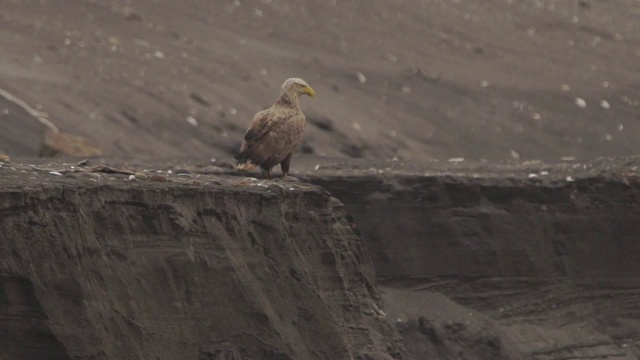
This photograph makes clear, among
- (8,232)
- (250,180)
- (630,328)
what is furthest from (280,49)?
(8,232)

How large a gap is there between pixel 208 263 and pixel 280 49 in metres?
20.9

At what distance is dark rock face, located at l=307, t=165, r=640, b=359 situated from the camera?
17.5m

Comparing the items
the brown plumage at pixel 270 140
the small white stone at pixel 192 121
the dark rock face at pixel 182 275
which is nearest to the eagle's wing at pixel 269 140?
the brown plumage at pixel 270 140

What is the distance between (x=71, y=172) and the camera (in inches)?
473

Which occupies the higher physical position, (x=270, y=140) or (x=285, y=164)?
(x=270, y=140)

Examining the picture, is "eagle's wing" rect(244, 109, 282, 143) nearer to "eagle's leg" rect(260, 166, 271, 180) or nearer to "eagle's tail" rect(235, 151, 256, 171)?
"eagle's tail" rect(235, 151, 256, 171)

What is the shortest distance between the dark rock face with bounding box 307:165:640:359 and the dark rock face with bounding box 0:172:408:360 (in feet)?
12.3

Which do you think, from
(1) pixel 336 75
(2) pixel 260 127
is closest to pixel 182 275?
(2) pixel 260 127

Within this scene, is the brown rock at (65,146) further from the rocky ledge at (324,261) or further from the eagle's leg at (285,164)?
the eagle's leg at (285,164)

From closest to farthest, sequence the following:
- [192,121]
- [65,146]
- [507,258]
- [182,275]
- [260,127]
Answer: [182,275] < [260,127] < [507,258] < [65,146] < [192,121]

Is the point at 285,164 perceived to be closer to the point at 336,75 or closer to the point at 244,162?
the point at 244,162

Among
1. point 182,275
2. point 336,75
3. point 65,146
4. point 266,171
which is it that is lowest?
point 65,146

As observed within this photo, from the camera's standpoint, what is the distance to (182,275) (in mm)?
12102

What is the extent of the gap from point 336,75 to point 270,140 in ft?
57.6
